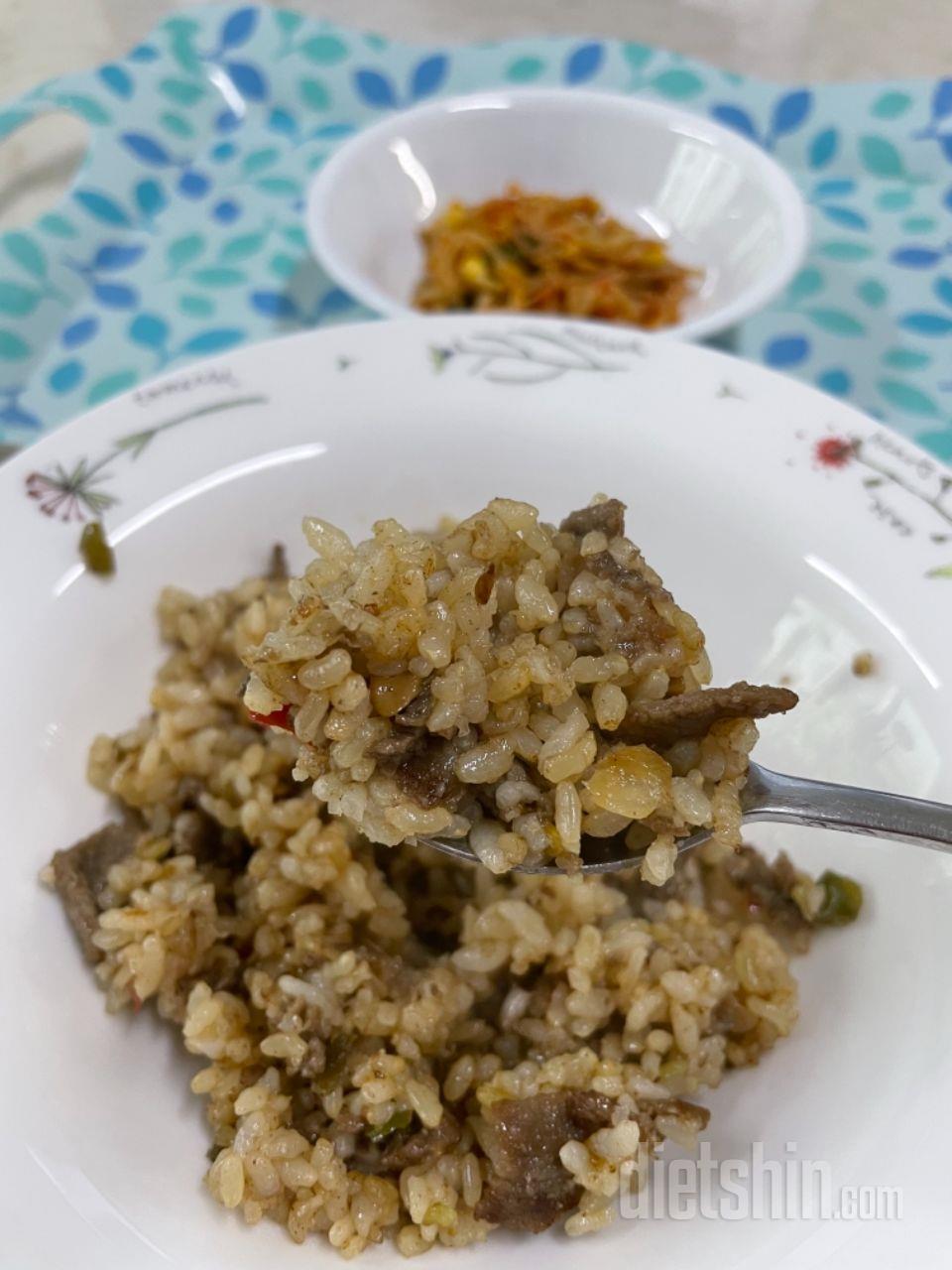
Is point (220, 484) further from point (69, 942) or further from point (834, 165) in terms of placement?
point (834, 165)

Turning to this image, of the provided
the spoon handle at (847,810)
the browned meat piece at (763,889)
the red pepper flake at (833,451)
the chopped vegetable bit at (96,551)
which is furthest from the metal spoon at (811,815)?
the chopped vegetable bit at (96,551)

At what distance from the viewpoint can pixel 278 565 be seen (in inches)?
84.4

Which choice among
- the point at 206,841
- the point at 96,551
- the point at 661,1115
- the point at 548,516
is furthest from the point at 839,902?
the point at 96,551

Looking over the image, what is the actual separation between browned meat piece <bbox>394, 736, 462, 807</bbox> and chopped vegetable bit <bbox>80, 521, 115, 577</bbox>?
807 mm

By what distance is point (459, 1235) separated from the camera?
152 centimetres

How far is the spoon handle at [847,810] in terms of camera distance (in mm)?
1466

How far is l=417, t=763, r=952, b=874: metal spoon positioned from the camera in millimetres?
1472

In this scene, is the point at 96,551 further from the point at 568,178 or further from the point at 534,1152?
the point at 568,178

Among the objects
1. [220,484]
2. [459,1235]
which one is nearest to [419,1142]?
[459,1235]

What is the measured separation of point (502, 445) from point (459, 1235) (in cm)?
145

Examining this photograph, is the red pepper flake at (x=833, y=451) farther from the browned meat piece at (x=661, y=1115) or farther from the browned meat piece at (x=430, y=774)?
the browned meat piece at (x=661, y=1115)

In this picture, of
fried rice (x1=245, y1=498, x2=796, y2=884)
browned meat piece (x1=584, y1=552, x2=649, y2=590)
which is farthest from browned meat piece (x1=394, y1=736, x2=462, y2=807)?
browned meat piece (x1=584, y1=552, x2=649, y2=590)

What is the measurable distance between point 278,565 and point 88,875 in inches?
29.4

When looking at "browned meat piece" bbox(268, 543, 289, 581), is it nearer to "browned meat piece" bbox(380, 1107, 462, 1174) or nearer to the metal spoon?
the metal spoon
